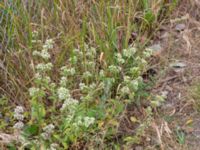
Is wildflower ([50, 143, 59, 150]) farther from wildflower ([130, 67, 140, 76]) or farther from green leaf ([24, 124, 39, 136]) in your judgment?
wildflower ([130, 67, 140, 76])

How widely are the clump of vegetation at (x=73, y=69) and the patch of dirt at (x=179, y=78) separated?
0.37ft

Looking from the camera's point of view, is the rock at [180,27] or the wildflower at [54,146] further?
the rock at [180,27]

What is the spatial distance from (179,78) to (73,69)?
73cm

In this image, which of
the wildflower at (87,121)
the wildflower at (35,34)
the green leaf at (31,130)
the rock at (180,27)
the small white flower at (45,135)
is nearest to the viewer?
the wildflower at (87,121)

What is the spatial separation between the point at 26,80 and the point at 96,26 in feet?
1.70

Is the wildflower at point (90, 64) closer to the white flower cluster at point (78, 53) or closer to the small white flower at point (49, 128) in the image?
the white flower cluster at point (78, 53)

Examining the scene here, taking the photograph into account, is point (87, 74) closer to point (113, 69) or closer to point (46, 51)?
point (113, 69)

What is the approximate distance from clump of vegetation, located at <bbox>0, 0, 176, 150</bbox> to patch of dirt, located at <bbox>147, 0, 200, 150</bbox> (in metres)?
0.11

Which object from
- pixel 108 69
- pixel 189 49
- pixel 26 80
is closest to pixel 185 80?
pixel 189 49

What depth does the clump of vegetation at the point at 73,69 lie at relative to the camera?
2244 millimetres

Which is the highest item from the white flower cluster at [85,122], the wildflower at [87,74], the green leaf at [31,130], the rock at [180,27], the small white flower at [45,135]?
the wildflower at [87,74]

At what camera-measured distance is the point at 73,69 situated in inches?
90.8

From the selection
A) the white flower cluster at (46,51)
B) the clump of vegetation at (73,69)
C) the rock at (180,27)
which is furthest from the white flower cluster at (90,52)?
the rock at (180,27)

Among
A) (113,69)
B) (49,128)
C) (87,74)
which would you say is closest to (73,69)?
(87,74)
